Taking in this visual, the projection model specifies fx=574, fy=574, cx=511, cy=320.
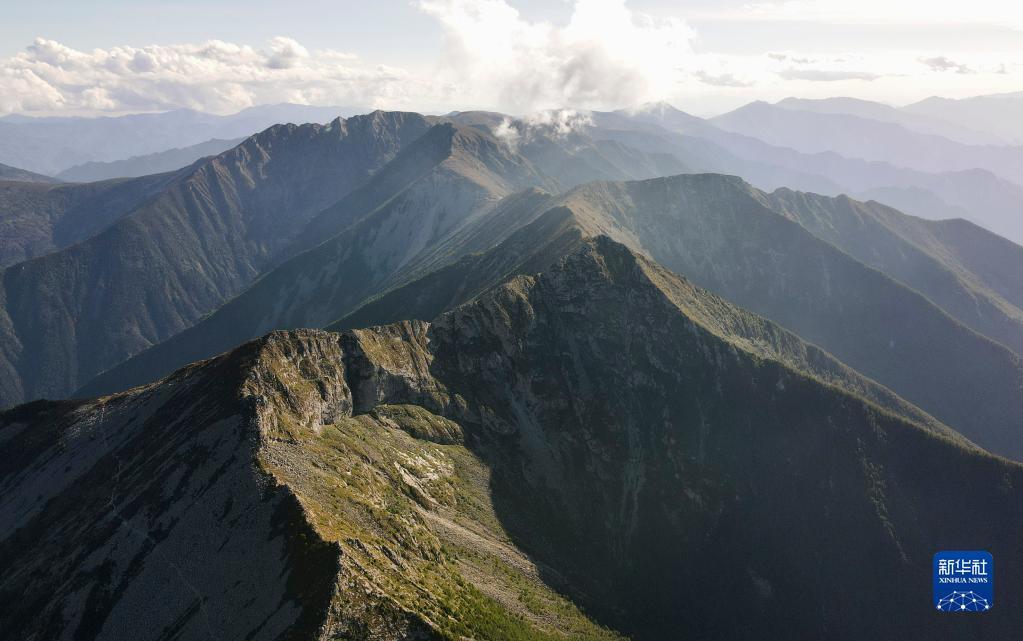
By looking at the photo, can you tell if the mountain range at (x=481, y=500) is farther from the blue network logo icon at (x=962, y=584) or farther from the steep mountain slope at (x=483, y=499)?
the blue network logo icon at (x=962, y=584)

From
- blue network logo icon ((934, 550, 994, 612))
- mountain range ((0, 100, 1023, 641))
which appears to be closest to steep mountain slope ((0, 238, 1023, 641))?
mountain range ((0, 100, 1023, 641))

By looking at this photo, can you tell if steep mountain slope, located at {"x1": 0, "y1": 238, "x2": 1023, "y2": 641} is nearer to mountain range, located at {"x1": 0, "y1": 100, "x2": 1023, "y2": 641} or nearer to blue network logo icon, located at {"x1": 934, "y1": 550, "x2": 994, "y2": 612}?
mountain range, located at {"x1": 0, "y1": 100, "x2": 1023, "y2": 641}

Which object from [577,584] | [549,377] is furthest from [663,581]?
[549,377]

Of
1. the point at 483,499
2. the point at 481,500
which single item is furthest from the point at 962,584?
the point at 481,500

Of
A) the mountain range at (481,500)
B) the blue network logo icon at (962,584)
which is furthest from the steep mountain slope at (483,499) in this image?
the blue network logo icon at (962,584)

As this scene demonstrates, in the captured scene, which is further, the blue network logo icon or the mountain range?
the blue network logo icon

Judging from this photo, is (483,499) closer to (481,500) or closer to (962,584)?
(481,500)
